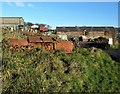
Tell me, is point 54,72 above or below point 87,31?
below

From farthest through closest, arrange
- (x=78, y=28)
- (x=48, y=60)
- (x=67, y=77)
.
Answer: (x=78, y=28) → (x=48, y=60) → (x=67, y=77)

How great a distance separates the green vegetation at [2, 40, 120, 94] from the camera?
9281 mm

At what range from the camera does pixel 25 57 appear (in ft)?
36.2

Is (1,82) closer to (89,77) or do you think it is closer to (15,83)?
(15,83)

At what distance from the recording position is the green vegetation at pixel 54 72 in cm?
928

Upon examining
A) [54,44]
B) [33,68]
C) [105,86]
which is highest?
[54,44]

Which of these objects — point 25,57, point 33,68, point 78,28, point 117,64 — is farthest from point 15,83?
point 78,28

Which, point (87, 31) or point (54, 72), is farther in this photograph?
point (87, 31)

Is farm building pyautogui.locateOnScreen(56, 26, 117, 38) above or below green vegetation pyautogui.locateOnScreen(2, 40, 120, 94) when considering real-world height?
above

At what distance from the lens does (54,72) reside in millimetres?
10148

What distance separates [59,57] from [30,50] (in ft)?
5.47

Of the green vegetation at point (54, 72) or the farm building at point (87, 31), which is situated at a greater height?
the farm building at point (87, 31)

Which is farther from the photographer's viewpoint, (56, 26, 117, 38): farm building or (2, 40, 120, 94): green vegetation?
(56, 26, 117, 38): farm building

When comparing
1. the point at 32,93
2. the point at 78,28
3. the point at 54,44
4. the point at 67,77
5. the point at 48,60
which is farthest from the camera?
the point at 78,28
